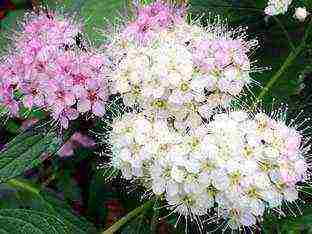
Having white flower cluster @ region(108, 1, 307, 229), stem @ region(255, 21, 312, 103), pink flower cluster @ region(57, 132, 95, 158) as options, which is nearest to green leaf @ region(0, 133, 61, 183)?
white flower cluster @ region(108, 1, 307, 229)

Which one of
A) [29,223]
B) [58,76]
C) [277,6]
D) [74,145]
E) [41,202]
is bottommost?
[74,145]

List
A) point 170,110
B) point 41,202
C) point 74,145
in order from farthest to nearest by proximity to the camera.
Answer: point 74,145 < point 41,202 < point 170,110

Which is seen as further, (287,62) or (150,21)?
(287,62)

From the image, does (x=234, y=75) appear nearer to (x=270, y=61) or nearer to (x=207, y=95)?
(x=207, y=95)

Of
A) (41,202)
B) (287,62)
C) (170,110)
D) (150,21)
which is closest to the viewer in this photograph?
(170,110)

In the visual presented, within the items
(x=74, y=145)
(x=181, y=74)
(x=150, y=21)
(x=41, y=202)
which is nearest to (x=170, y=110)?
(x=181, y=74)

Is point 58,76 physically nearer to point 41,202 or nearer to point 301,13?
point 41,202

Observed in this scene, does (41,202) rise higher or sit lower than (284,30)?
lower
